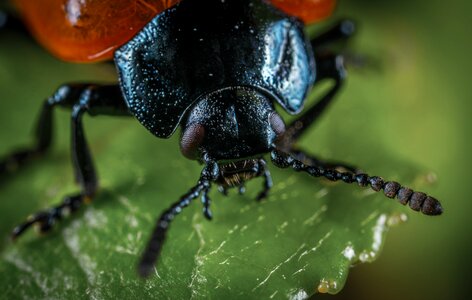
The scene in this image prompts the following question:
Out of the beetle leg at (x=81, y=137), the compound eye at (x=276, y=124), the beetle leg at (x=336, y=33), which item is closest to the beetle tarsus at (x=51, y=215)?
the beetle leg at (x=81, y=137)

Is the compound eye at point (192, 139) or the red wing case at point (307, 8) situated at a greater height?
the red wing case at point (307, 8)

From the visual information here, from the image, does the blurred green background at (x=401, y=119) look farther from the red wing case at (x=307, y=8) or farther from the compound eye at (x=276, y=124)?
the compound eye at (x=276, y=124)

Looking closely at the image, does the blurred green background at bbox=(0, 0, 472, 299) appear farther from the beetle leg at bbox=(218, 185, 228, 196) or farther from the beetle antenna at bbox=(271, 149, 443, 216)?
the beetle leg at bbox=(218, 185, 228, 196)

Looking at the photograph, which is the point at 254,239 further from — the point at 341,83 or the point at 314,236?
the point at 341,83

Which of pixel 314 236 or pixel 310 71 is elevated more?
pixel 310 71

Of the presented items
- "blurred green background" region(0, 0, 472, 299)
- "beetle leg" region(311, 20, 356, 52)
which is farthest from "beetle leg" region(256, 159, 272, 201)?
"beetle leg" region(311, 20, 356, 52)

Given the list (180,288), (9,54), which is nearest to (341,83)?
(180,288)

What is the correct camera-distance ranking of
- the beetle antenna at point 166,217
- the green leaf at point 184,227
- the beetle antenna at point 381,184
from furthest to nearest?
the green leaf at point 184,227 < the beetle antenna at point 381,184 < the beetle antenna at point 166,217
